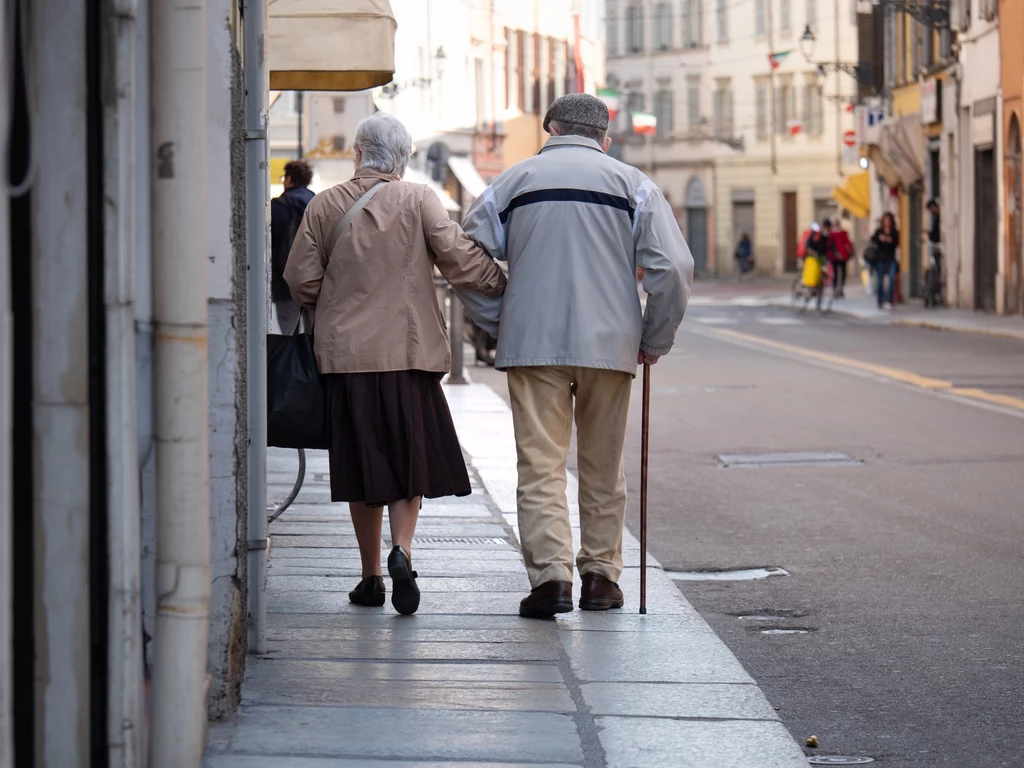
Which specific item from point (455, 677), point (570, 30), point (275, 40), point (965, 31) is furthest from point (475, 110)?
point (455, 677)

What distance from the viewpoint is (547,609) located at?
241 inches

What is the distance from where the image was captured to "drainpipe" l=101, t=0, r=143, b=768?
3619mm

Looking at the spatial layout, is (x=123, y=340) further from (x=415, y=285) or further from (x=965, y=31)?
(x=965, y=31)

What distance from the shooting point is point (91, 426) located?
3.67m

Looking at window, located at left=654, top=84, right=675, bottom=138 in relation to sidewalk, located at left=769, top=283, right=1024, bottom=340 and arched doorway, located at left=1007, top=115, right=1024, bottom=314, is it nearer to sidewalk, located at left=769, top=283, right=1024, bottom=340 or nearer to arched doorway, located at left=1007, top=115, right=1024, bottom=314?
sidewalk, located at left=769, top=283, right=1024, bottom=340

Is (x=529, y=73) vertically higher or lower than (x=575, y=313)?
higher

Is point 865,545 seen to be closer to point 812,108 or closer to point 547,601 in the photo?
point 547,601

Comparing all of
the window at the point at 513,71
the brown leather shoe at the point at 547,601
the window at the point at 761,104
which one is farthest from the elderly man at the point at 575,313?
the window at the point at 761,104

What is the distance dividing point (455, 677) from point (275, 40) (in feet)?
13.7

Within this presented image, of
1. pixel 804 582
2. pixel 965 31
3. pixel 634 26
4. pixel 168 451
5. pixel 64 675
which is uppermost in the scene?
pixel 634 26

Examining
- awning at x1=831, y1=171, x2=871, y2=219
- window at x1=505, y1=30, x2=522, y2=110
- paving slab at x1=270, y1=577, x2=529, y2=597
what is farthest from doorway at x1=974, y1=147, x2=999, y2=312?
paving slab at x1=270, y1=577, x2=529, y2=597

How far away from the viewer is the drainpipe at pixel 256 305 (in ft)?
17.1

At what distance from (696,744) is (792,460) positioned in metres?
7.10

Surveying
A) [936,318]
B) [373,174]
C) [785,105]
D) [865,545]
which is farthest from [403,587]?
[785,105]
